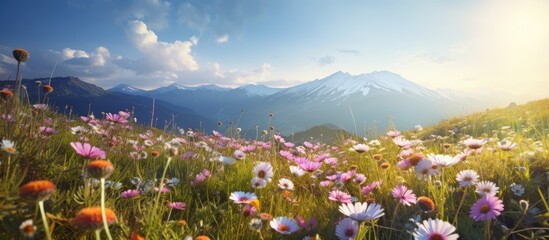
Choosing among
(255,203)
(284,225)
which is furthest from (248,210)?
(284,225)

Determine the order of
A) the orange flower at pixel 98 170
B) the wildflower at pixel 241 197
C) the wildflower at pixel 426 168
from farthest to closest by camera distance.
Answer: the wildflower at pixel 426 168 → the wildflower at pixel 241 197 → the orange flower at pixel 98 170

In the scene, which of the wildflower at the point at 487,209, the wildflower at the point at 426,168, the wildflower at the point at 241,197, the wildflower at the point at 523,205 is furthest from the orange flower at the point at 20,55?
the wildflower at the point at 523,205

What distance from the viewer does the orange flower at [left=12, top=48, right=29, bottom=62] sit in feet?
7.75

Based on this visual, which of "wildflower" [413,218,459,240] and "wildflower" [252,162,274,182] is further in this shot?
"wildflower" [252,162,274,182]

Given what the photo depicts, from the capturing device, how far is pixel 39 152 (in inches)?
87.0

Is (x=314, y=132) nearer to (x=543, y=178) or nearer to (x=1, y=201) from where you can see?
(x=543, y=178)

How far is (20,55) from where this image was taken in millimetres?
2395

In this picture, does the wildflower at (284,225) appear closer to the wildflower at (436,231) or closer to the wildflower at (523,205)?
the wildflower at (436,231)

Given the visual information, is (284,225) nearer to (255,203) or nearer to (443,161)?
(255,203)

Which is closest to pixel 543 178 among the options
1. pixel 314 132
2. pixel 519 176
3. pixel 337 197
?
pixel 519 176

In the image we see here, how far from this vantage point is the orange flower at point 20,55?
2.36m

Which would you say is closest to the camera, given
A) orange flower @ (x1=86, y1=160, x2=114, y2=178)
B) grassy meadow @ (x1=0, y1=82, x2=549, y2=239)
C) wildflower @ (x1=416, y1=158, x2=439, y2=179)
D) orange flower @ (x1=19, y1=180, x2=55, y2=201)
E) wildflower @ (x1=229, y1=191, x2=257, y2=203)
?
orange flower @ (x1=19, y1=180, x2=55, y2=201)

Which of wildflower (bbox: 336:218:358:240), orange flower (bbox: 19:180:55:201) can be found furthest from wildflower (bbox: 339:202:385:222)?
orange flower (bbox: 19:180:55:201)

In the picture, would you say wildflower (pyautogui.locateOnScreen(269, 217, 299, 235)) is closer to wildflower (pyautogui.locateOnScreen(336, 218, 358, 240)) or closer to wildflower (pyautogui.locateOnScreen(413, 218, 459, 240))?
wildflower (pyautogui.locateOnScreen(336, 218, 358, 240))
